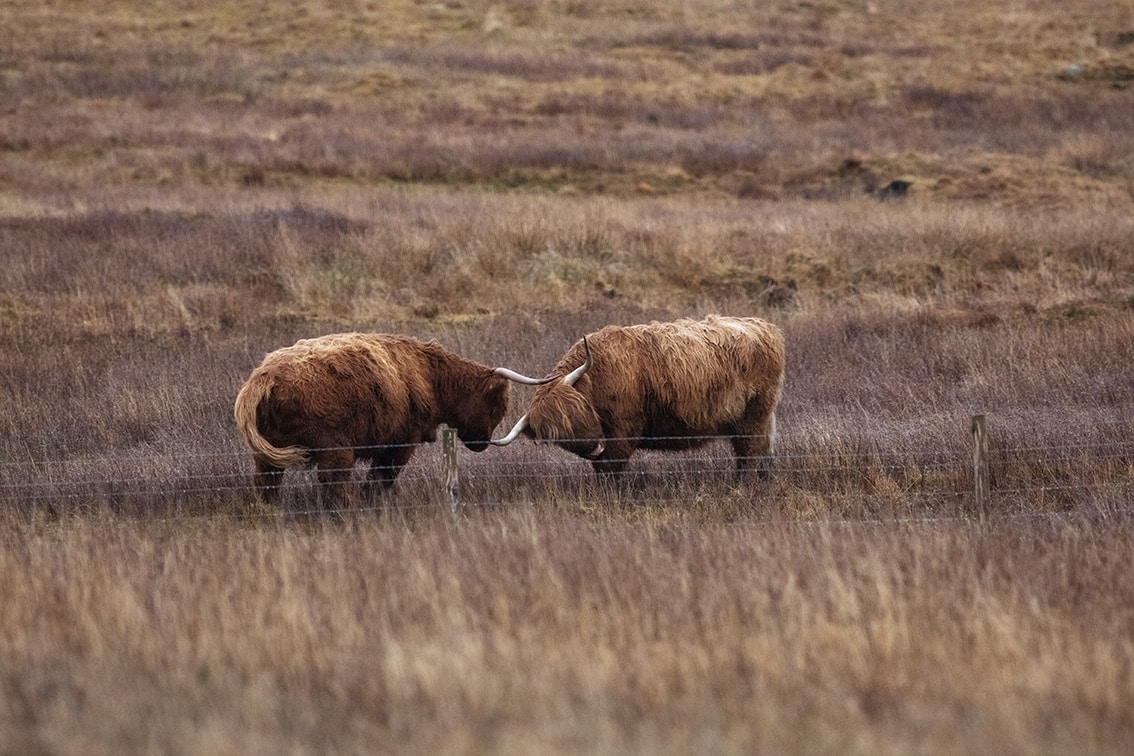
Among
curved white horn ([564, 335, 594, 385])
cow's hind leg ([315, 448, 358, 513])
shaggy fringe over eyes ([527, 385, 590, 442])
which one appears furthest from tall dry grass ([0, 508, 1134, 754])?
curved white horn ([564, 335, 594, 385])

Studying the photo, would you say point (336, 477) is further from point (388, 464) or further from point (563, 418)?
point (563, 418)

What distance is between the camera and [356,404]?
9352 mm

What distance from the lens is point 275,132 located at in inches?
1174

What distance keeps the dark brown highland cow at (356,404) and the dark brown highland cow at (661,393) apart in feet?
1.42

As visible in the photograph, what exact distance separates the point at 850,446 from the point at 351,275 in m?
9.67

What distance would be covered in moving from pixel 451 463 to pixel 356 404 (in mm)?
970

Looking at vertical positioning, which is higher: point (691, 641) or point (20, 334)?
point (691, 641)

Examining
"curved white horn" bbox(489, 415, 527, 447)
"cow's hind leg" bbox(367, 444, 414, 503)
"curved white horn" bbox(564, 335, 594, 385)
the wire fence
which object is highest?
"curved white horn" bbox(564, 335, 594, 385)

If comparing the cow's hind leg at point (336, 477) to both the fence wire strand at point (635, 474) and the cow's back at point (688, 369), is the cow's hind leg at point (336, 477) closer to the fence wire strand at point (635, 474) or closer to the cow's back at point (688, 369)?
the fence wire strand at point (635, 474)

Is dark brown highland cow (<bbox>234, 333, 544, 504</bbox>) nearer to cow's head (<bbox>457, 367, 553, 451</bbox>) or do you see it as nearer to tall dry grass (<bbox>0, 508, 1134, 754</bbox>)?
cow's head (<bbox>457, 367, 553, 451</bbox>)

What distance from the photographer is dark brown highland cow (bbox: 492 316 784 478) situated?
9.75 m

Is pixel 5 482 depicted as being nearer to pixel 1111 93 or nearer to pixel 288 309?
pixel 288 309

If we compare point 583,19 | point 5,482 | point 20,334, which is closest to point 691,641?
point 5,482

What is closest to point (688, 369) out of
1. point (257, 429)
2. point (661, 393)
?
point (661, 393)
